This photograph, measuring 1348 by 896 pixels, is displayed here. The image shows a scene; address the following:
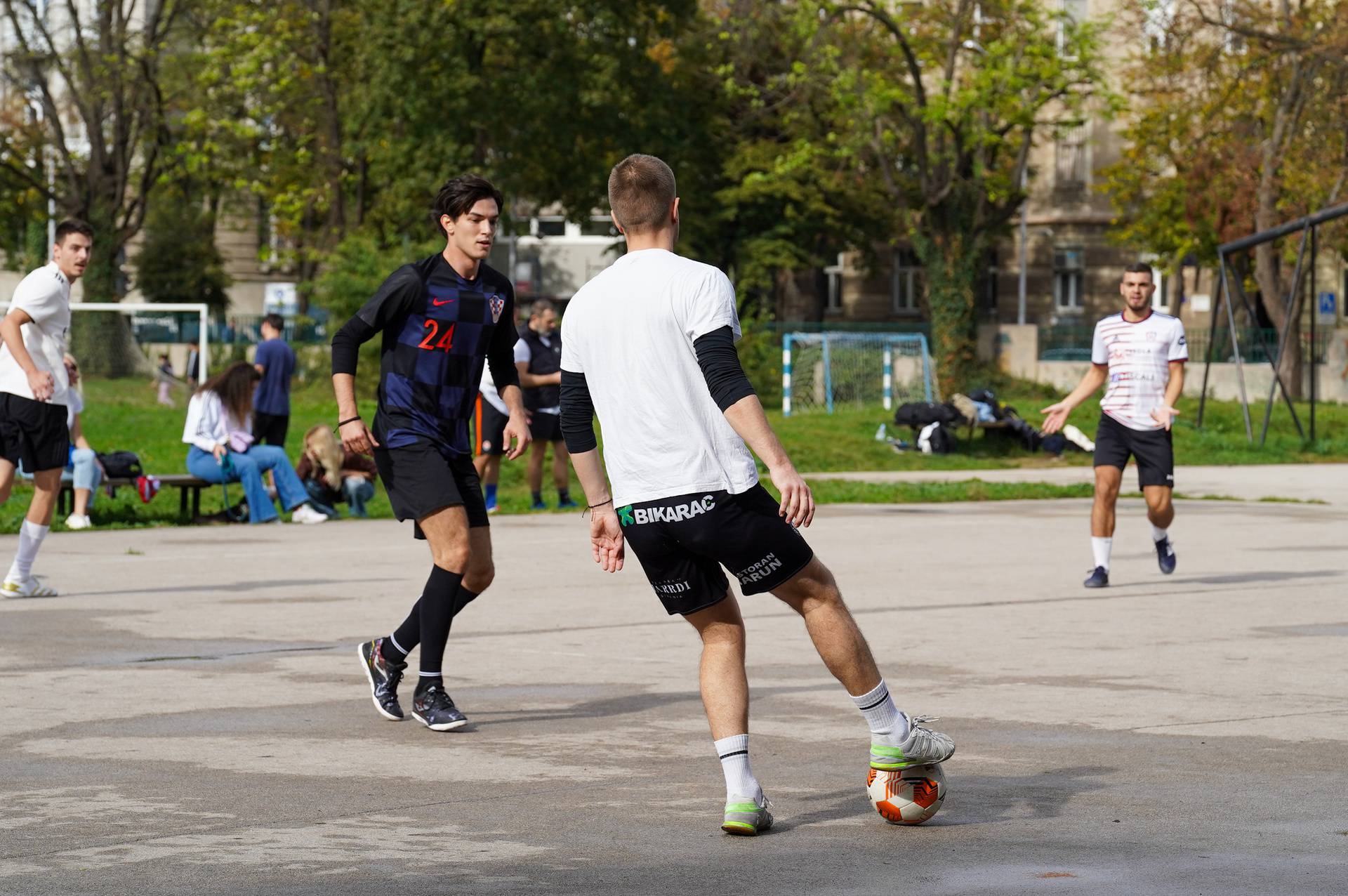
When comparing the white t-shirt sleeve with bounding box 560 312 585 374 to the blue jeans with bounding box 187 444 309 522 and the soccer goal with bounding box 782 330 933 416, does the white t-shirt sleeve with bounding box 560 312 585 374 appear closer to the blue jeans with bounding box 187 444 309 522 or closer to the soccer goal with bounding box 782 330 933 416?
the blue jeans with bounding box 187 444 309 522

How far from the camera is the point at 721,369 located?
5.23 metres

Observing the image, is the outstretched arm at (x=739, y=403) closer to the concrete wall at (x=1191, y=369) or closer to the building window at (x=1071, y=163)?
the concrete wall at (x=1191, y=369)

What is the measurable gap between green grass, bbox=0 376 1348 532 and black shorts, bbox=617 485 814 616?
11559mm

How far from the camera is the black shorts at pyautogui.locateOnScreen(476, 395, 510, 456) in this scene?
56.3 ft

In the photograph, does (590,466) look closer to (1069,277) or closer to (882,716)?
(882,716)

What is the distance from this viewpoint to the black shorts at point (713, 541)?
17.3ft

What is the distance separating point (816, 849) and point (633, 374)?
135cm

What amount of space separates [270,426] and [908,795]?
14755 mm

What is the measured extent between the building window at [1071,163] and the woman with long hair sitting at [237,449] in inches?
1878

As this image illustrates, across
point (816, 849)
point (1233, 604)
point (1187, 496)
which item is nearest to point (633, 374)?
point (816, 849)

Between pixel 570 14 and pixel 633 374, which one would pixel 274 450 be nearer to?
pixel 633 374

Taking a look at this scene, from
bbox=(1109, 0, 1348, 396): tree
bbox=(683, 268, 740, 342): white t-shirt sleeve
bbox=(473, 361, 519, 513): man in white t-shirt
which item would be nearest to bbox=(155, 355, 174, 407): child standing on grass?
bbox=(473, 361, 519, 513): man in white t-shirt

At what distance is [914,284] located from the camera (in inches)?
2606

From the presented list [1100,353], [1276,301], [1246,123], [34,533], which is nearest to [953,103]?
[1246,123]
